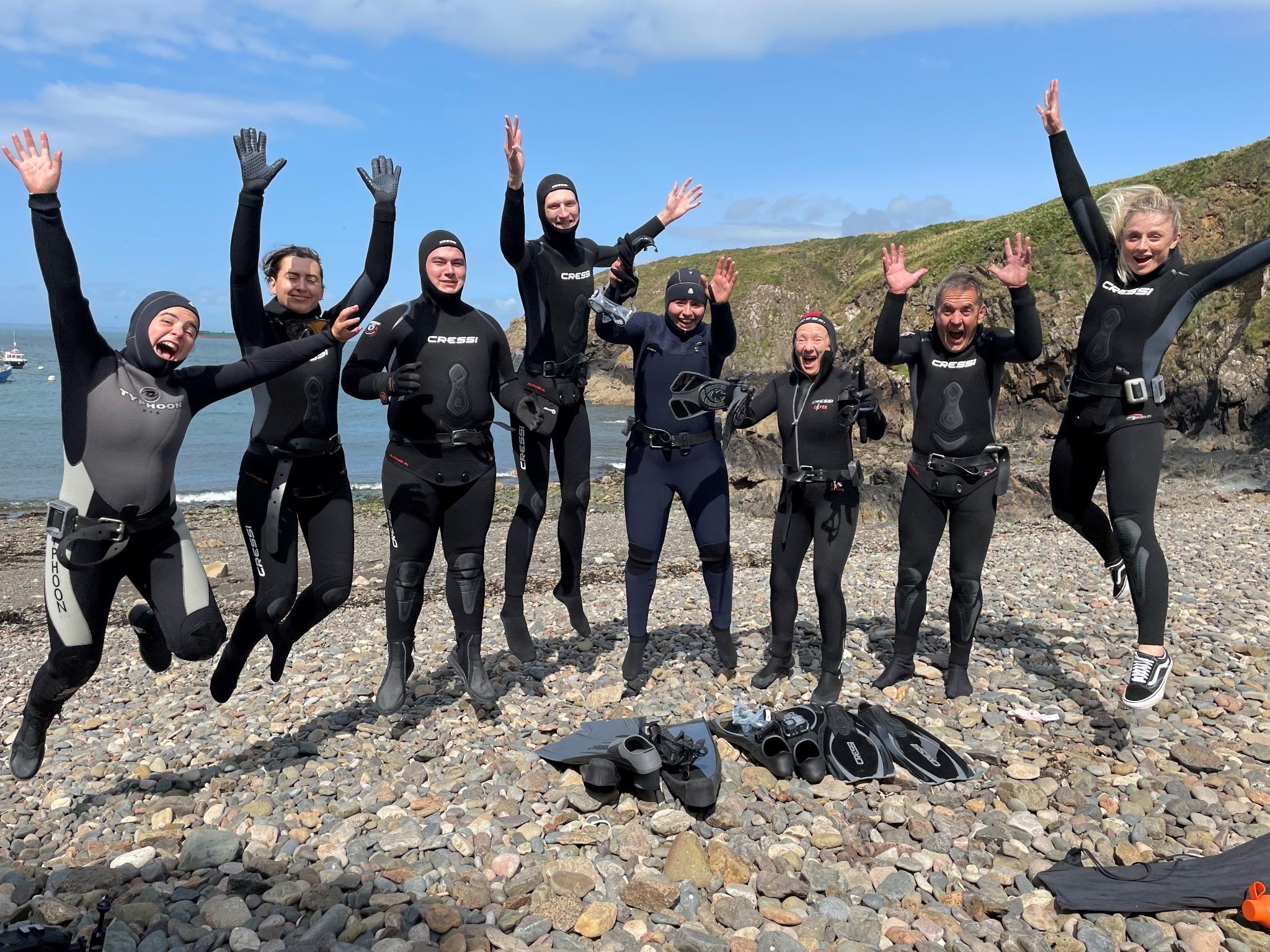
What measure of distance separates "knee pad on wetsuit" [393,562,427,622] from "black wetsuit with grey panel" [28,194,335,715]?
47.4 inches

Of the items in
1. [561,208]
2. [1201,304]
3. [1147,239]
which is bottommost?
[1147,239]

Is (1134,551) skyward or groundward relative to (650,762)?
skyward

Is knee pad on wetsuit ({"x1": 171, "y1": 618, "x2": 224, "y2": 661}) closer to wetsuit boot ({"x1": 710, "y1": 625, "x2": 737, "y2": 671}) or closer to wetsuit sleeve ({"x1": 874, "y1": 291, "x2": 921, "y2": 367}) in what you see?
wetsuit boot ({"x1": 710, "y1": 625, "x2": 737, "y2": 671})

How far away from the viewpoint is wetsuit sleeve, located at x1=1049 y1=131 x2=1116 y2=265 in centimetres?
564

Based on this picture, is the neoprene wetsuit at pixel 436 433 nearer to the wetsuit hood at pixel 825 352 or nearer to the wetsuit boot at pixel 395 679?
the wetsuit boot at pixel 395 679

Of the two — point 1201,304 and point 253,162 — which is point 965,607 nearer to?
point 253,162

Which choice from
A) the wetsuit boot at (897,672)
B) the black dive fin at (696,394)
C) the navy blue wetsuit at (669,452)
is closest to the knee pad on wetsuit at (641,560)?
the navy blue wetsuit at (669,452)

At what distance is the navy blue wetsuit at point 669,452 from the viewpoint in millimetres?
6488

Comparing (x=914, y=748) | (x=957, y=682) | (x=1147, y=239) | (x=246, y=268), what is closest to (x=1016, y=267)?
(x=1147, y=239)

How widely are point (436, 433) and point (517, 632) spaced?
2.25 metres

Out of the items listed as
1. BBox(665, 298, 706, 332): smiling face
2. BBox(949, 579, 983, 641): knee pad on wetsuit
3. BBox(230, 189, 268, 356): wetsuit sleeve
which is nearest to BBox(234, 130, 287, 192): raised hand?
BBox(230, 189, 268, 356): wetsuit sleeve

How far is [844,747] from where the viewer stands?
5555 millimetres

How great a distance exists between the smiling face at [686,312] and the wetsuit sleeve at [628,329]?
0.20 meters

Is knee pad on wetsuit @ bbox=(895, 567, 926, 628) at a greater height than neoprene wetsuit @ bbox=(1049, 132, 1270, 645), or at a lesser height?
lesser
